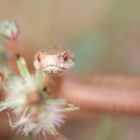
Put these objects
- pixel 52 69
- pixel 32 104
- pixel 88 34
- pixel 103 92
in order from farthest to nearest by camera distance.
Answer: pixel 88 34, pixel 103 92, pixel 52 69, pixel 32 104

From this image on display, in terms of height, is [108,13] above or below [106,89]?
above

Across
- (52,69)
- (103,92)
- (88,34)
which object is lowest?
(103,92)

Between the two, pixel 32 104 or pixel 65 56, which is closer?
pixel 32 104

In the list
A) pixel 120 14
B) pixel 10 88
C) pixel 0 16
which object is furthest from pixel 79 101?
pixel 10 88

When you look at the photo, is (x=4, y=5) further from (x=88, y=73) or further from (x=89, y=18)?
(x=88, y=73)

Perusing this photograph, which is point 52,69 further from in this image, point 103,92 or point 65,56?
point 103,92

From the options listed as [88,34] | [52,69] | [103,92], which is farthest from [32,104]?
[88,34]

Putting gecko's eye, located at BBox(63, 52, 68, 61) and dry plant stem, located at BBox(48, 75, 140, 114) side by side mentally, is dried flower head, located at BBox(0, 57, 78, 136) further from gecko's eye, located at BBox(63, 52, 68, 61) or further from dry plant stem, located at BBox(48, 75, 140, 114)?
dry plant stem, located at BBox(48, 75, 140, 114)

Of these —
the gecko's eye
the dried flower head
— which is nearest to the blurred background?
the gecko's eye
